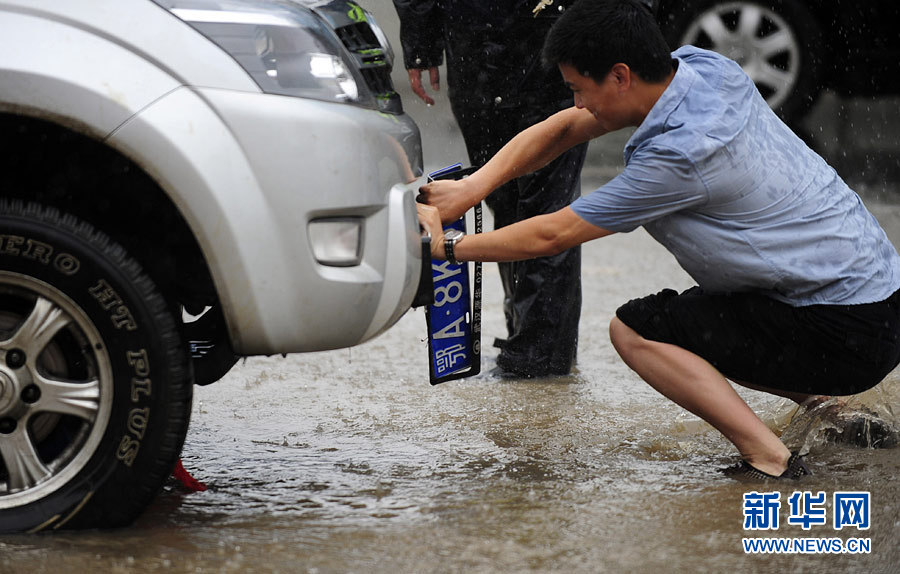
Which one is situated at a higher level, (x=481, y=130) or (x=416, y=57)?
(x=416, y=57)

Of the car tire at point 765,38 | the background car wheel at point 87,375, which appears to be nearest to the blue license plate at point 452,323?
the background car wheel at point 87,375

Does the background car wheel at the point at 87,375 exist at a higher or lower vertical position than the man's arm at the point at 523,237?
lower

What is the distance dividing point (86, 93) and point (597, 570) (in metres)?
1.45

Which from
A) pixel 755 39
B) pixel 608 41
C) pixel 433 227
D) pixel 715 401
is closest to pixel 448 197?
pixel 433 227

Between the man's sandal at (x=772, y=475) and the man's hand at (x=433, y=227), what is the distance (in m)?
0.98

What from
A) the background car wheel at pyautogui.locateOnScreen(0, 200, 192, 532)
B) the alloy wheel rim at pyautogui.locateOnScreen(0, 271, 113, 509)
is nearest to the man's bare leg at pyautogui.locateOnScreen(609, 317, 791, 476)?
the background car wheel at pyautogui.locateOnScreen(0, 200, 192, 532)

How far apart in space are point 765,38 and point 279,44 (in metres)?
5.67

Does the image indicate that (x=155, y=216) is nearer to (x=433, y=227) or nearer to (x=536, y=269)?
(x=433, y=227)

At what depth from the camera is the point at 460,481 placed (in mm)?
3268

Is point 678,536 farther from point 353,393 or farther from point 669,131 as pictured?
point 353,393

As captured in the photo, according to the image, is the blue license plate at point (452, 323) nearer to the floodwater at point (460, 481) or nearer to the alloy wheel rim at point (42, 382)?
the floodwater at point (460, 481)

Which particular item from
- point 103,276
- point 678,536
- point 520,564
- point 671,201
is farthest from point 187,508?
point 671,201

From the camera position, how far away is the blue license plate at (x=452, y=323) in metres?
3.47

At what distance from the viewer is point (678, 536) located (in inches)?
110
